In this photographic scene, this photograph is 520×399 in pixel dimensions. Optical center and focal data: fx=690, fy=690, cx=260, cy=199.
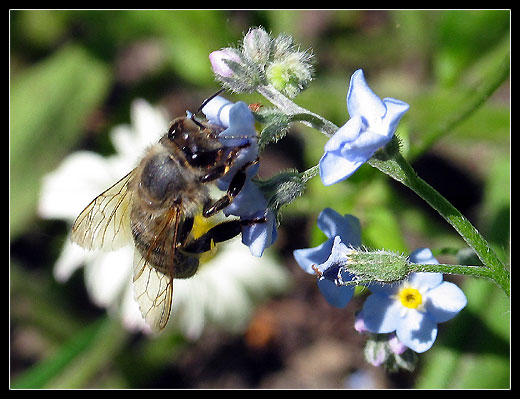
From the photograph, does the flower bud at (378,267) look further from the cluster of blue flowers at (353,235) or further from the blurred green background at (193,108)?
the blurred green background at (193,108)

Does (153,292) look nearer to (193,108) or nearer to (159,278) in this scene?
(159,278)

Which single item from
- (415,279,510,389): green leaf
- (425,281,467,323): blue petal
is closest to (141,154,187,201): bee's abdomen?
(425,281,467,323): blue petal

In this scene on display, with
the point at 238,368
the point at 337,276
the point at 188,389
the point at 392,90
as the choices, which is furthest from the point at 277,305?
the point at 337,276

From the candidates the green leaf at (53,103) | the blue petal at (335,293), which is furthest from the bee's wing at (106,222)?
the green leaf at (53,103)

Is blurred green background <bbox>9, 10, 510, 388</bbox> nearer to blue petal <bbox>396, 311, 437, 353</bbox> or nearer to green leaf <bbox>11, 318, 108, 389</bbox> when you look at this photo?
green leaf <bbox>11, 318, 108, 389</bbox>

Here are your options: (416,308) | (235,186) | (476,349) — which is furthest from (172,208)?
(476,349)

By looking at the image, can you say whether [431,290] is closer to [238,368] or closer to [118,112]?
[238,368]
